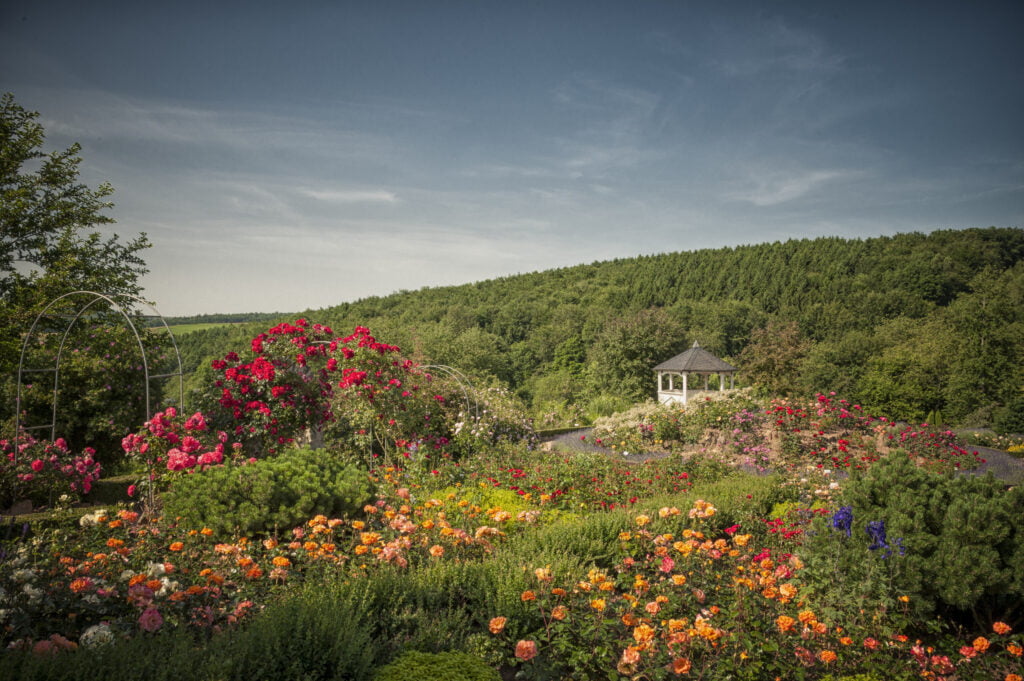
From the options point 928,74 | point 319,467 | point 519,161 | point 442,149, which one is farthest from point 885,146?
point 319,467

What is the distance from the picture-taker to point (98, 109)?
267 inches

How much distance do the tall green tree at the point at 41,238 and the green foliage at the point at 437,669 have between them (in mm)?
10228

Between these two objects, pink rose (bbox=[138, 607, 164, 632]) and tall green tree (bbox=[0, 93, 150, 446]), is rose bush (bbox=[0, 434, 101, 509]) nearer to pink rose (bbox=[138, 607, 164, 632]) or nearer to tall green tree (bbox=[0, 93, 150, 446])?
tall green tree (bbox=[0, 93, 150, 446])

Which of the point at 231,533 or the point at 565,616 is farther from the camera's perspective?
the point at 231,533

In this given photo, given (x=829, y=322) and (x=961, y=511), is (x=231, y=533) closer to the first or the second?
(x=961, y=511)

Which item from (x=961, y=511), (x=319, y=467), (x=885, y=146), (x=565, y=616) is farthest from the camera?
(x=885, y=146)

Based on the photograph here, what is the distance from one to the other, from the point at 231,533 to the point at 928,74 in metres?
15.0

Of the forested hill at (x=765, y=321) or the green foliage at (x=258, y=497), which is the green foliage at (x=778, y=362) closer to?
the forested hill at (x=765, y=321)

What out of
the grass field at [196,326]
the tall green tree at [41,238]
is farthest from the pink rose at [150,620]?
the grass field at [196,326]

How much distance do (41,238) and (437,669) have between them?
41.8ft

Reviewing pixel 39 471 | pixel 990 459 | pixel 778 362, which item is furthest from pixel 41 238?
pixel 778 362

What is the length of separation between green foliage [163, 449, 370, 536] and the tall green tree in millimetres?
7352

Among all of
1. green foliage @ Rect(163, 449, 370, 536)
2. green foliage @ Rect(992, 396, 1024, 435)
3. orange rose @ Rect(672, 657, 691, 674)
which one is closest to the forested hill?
green foliage @ Rect(992, 396, 1024, 435)

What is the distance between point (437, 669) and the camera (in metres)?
2.10
